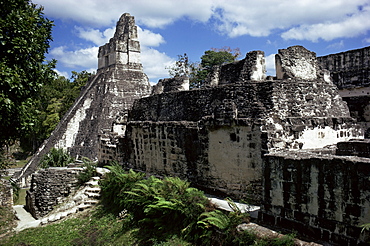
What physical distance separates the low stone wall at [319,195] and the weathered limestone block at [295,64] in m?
4.05

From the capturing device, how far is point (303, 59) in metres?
9.80

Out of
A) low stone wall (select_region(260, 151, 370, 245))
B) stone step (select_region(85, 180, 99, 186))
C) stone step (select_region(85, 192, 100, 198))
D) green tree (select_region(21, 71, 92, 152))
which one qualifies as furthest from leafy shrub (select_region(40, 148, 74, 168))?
green tree (select_region(21, 71, 92, 152))

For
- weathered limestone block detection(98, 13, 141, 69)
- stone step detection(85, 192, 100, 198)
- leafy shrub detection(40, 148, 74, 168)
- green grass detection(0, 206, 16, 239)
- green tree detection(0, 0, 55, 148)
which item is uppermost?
weathered limestone block detection(98, 13, 141, 69)

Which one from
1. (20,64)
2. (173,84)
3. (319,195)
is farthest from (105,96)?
(319,195)

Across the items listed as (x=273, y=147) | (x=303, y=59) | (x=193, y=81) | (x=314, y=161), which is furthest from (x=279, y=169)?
(x=193, y=81)

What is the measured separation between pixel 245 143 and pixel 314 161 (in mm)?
2549

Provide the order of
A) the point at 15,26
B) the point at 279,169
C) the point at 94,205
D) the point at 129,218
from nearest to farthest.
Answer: the point at 279,169, the point at 15,26, the point at 129,218, the point at 94,205

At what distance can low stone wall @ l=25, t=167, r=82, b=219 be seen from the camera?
1355cm

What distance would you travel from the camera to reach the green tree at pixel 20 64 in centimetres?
706

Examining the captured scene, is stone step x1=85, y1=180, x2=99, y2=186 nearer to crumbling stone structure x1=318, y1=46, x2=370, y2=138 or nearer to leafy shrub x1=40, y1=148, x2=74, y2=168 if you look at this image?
leafy shrub x1=40, y1=148, x2=74, y2=168

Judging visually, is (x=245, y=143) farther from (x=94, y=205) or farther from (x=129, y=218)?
(x=94, y=205)

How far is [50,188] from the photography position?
44.8 feet

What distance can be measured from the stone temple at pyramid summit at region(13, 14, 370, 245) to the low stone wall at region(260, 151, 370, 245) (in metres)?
0.02

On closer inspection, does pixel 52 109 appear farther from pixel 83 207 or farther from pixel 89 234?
pixel 89 234
